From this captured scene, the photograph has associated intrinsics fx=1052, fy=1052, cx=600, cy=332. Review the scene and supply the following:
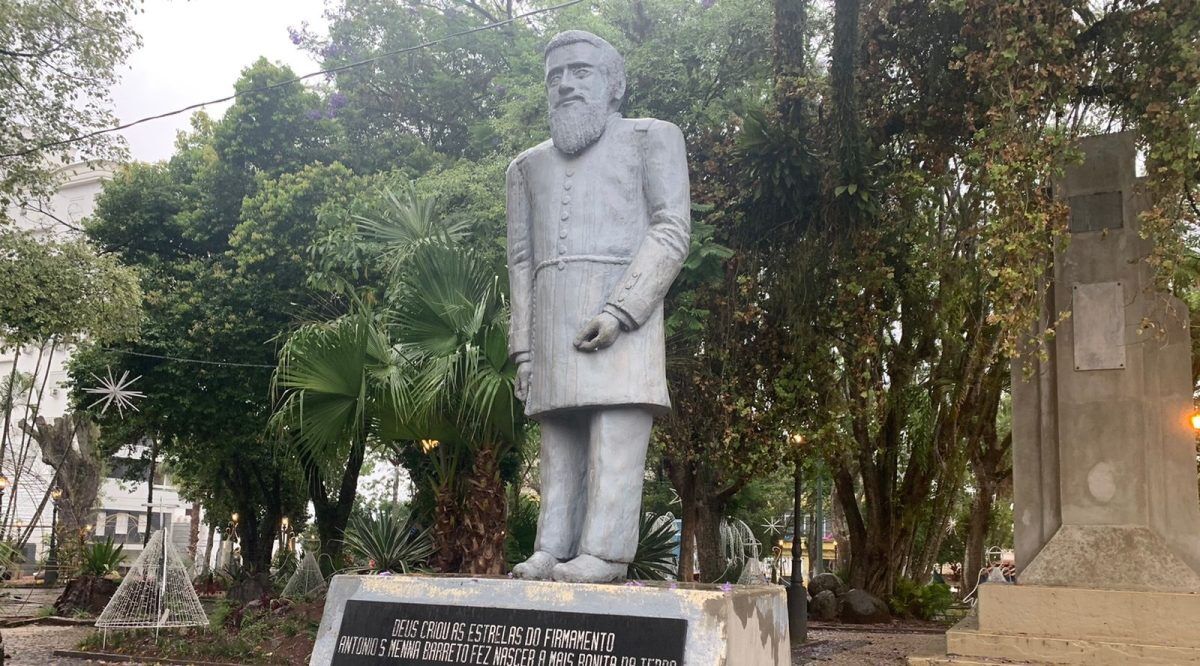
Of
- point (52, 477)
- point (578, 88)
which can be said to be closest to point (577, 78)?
point (578, 88)

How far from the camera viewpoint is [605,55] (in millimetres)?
5016

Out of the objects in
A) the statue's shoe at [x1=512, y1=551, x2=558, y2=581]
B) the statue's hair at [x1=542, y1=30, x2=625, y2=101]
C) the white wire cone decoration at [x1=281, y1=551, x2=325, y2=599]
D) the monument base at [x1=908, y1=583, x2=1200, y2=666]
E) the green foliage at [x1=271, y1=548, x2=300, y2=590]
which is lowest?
the green foliage at [x1=271, y1=548, x2=300, y2=590]

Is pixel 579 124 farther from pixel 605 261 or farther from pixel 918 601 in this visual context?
pixel 918 601

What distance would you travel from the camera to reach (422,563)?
39.1 feet

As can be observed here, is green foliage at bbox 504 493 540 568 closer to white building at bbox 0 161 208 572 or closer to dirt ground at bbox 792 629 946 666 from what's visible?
dirt ground at bbox 792 629 946 666

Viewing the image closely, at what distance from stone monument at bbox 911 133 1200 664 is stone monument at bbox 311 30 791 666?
10.7 ft

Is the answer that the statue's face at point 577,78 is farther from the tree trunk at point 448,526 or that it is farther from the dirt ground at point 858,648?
the dirt ground at point 858,648

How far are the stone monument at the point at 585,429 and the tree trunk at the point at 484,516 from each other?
15.4 ft

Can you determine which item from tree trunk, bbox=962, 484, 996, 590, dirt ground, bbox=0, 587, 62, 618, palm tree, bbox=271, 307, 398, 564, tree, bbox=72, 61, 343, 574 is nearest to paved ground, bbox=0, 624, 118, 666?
dirt ground, bbox=0, 587, 62, 618

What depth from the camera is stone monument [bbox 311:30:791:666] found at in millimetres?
3908

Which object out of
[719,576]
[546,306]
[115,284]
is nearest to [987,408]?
[719,576]

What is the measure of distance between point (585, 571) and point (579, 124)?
6.67ft

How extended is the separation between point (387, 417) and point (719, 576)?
9292 mm

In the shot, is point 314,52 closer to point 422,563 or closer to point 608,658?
point 422,563
